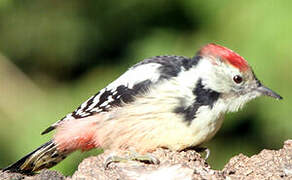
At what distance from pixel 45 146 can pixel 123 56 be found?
179cm

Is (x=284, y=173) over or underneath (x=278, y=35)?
underneath

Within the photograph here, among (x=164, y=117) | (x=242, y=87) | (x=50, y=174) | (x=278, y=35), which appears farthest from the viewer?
(x=278, y=35)

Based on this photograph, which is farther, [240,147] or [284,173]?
[240,147]

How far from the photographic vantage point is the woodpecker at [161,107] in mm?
3709

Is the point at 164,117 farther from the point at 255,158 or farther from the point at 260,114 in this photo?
the point at 260,114

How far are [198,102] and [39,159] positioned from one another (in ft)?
3.87

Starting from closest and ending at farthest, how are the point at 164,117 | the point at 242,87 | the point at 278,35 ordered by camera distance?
1. the point at 164,117
2. the point at 242,87
3. the point at 278,35

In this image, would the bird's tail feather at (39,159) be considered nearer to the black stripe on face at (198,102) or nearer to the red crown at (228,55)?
the black stripe on face at (198,102)

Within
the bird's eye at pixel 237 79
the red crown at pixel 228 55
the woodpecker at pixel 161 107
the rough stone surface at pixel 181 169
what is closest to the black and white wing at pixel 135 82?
the woodpecker at pixel 161 107

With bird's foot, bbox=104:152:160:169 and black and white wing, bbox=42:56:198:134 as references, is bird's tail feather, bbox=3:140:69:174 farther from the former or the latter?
bird's foot, bbox=104:152:160:169

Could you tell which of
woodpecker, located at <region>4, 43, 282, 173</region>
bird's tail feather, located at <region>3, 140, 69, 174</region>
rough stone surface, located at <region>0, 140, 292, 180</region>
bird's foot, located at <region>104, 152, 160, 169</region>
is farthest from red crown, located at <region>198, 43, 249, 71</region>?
bird's tail feather, located at <region>3, 140, 69, 174</region>

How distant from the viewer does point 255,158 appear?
3.53m

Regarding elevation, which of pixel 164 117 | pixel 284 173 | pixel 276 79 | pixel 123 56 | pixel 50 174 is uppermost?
pixel 123 56

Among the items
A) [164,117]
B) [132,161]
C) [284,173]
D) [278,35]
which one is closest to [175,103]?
[164,117]
